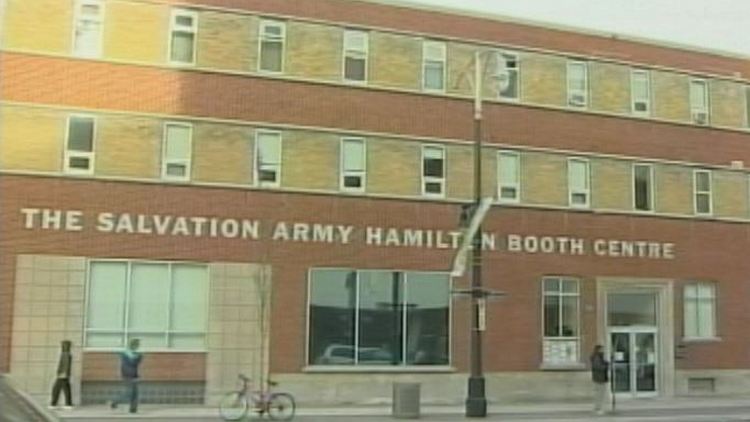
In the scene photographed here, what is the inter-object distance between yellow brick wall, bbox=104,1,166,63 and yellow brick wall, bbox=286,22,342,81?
3588mm

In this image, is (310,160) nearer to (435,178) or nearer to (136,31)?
(435,178)

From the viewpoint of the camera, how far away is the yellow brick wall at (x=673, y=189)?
112ft

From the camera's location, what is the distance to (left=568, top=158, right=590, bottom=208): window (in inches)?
1281

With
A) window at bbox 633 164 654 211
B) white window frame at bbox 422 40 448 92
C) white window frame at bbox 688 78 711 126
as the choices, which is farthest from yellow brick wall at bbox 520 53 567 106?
white window frame at bbox 688 78 711 126

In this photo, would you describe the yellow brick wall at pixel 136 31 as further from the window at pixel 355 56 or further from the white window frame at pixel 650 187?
the white window frame at pixel 650 187

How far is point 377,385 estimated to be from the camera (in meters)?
28.9

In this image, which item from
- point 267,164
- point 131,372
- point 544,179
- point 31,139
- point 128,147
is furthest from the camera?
point 544,179

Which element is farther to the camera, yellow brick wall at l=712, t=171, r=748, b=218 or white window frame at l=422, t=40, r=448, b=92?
yellow brick wall at l=712, t=171, r=748, b=218

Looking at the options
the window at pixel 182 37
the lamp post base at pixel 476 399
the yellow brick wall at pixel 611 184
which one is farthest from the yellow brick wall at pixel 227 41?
the yellow brick wall at pixel 611 184

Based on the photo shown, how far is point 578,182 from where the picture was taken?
32719mm

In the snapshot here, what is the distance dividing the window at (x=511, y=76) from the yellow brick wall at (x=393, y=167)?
3.69 metres

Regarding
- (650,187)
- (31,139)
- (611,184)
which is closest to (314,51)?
(31,139)

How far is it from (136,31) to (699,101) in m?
19.3

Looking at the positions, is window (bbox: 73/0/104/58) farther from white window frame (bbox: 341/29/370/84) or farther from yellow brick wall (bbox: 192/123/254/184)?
white window frame (bbox: 341/29/370/84)
